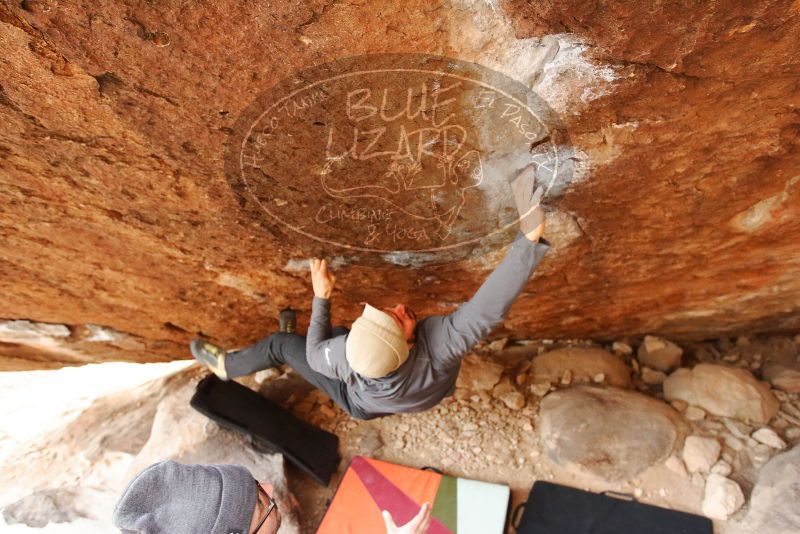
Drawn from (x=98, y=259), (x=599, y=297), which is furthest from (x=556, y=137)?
(x=98, y=259)

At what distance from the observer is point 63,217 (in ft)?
8.23

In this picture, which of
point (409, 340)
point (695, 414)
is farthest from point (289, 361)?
point (695, 414)

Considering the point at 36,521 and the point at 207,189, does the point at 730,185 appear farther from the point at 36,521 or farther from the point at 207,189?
the point at 36,521

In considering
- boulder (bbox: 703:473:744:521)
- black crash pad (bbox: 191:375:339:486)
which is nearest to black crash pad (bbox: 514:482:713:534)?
boulder (bbox: 703:473:744:521)

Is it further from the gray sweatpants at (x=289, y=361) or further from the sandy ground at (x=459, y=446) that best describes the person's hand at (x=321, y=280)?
the sandy ground at (x=459, y=446)

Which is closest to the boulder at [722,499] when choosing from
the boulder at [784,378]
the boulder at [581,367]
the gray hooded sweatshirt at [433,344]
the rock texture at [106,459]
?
the boulder at [581,367]

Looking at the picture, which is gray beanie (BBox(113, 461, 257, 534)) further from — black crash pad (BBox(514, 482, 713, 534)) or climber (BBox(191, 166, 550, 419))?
black crash pad (BBox(514, 482, 713, 534))

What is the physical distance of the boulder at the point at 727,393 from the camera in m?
3.31

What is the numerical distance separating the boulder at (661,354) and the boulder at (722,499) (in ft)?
3.66

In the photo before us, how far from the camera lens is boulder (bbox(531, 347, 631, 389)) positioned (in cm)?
383

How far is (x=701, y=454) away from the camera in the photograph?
3117mm

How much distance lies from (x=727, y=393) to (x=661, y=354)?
24.5 inches

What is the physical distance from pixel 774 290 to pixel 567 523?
2.04 metres

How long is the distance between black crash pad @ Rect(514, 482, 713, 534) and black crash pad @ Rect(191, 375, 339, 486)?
1.41 meters
